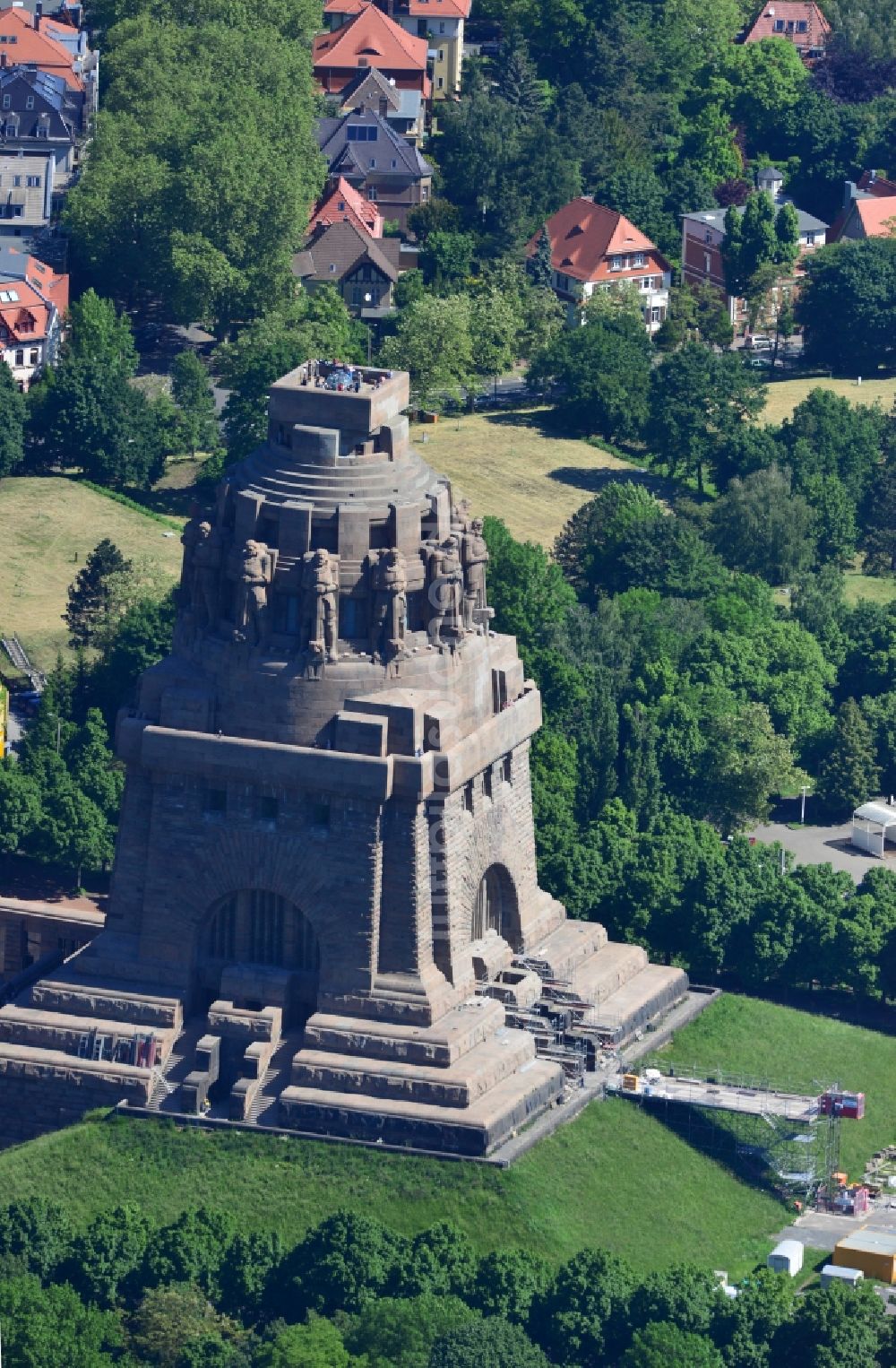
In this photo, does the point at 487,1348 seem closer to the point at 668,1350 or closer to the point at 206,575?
the point at 668,1350

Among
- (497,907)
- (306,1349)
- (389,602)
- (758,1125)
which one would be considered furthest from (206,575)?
(306,1349)

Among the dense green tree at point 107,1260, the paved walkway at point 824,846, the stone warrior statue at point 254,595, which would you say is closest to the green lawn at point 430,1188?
the dense green tree at point 107,1260

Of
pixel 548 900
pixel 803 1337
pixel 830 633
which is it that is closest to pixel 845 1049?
pixel 548 900

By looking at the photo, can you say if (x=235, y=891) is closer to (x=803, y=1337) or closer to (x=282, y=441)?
(x=282, y=441)

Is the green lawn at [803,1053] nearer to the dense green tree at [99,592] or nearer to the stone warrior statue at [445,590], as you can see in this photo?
the stone warrior statue at [445,590]

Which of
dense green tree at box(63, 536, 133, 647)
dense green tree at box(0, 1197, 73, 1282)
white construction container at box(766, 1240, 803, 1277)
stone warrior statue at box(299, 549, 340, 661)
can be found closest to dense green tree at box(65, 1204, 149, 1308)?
dense green tree at box(0, 1197, 73, 1282)

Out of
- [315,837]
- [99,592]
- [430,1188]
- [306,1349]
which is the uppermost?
[315,837]
